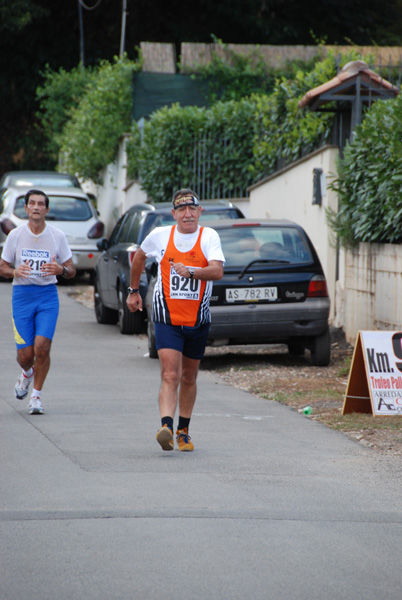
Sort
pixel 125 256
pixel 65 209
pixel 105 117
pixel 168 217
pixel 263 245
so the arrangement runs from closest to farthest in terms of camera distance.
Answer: pixel 263 245 → pixel 168 217 → pixel 125 256 → pixel 65 209 → pixel 105 117

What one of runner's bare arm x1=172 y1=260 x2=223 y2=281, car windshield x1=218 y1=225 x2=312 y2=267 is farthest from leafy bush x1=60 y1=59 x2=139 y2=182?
runner's bare arm x1=172 y1=260 x2=223 y2=281

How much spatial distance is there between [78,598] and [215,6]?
35756 millimetres

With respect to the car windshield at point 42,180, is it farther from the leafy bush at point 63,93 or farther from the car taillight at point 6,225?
the leafy bush at point 63,93

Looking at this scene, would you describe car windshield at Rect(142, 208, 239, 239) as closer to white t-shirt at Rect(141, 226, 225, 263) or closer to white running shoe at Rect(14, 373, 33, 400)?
white running shoe at Rect(14, 373, 33, 400)

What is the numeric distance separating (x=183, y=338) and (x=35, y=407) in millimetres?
1920

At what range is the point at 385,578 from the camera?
4672mm

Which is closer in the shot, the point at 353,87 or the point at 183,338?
the point at 183,338

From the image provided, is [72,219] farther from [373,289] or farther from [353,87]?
[373,289]

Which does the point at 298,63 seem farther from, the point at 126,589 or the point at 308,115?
the point at 126,589

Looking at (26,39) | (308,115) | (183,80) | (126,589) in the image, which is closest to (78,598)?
(126,589)

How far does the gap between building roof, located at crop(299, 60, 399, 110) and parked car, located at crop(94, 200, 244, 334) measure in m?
1.85

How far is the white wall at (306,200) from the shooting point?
48.5ft

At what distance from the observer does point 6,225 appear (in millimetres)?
21203

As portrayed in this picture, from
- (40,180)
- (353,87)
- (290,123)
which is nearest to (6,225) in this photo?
(40,180)
